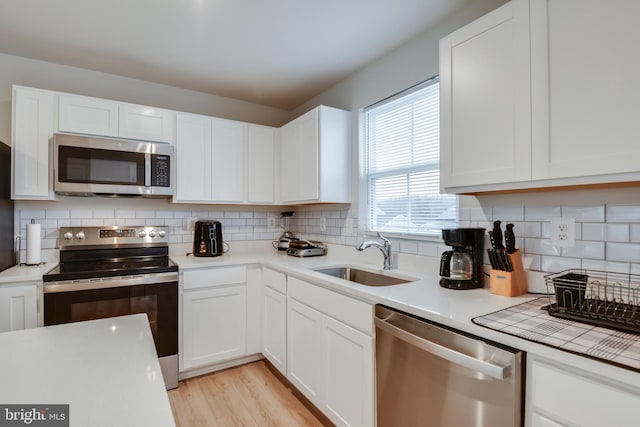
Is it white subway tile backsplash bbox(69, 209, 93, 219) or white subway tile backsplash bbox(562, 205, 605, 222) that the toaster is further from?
white subway tile backsplash bbox(562, 205, 605, 222)

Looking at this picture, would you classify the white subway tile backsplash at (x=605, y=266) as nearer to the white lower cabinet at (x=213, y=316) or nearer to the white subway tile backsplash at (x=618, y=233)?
the white subway tile backsplash at (x=618, y=233)

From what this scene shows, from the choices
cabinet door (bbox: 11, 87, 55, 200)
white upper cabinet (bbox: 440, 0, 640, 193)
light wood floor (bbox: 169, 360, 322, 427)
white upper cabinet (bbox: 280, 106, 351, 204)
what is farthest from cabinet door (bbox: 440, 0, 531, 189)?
cabinet door (bbox: 11, 87, 55, 200)

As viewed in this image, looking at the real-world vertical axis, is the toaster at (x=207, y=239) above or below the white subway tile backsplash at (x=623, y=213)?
below

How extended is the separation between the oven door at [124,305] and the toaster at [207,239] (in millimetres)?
542

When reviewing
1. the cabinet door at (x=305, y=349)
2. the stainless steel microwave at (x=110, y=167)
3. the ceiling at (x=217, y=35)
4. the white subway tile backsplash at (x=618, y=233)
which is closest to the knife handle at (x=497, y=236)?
the white subway tile backsplash at (x=618, y=233)

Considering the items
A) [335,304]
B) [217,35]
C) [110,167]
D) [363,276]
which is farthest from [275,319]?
[217,35]

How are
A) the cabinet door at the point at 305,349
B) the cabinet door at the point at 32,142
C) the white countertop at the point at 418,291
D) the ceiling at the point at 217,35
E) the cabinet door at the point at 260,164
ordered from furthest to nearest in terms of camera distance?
the cabinet door at the point at 260,164, the cabinet door at the point at 32,142, the cabinet door at the point at 305,349, the ceiling at the point at 217,35, the white countertop at the point at 418,291

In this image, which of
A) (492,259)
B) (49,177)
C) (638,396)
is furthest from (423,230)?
(49,177)

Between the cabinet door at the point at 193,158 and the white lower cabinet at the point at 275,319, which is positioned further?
the cabinet door at the point at 193,158

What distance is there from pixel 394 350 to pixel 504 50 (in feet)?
4.43

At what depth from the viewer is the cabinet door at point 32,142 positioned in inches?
85.3

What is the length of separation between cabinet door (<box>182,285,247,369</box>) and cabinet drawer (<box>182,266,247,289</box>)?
1.9 inches

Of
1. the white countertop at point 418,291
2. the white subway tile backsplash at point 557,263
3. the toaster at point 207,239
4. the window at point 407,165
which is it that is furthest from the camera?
the toaster at point 207,239

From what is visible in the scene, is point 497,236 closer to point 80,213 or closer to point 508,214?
point 508,214
